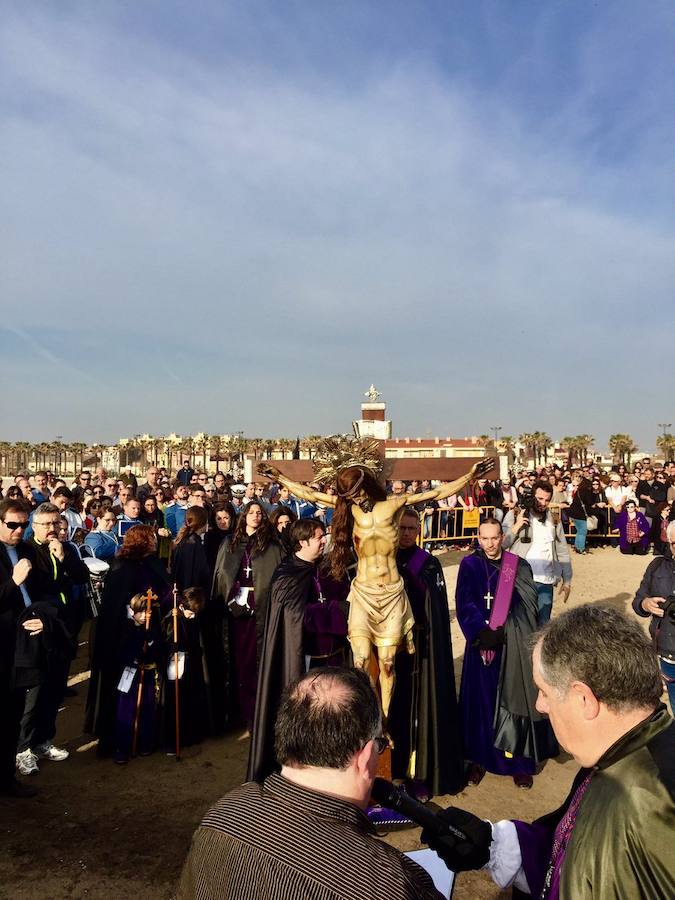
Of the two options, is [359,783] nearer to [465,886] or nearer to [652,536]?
[465,886]

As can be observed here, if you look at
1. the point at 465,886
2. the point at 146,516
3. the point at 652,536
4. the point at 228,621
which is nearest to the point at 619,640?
the point at 465,886

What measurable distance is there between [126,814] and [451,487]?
3511mm

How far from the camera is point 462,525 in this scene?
1667cm

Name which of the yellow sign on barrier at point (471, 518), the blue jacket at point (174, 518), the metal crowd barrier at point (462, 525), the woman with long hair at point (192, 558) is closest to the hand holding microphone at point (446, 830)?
the woman with long hair at point (192, 558)

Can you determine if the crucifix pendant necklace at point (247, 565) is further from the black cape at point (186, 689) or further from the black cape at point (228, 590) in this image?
the black cape at point (186, 689)

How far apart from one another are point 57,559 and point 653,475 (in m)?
17.0

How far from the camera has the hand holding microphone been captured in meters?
1.68

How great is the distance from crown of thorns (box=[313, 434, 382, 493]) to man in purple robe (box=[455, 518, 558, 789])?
3.88 feet

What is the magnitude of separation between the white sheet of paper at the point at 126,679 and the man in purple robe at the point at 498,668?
2.96 m

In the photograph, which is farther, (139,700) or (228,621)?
(228,621)

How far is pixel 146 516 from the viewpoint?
1063cm

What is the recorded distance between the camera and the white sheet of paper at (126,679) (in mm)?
5332

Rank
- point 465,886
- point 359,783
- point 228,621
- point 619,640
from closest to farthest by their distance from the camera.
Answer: point 359,783
point 619,640
point 465,886
point 228,621

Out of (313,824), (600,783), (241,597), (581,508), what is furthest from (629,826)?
(581,508)
